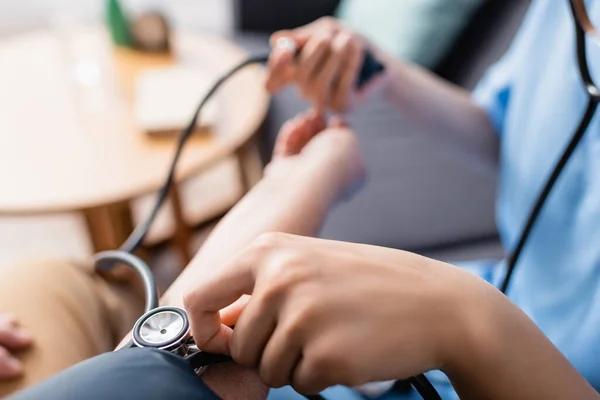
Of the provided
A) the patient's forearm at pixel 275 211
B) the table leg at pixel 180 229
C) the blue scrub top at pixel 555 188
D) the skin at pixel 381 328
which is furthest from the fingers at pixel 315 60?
the table leg at pixel 180 229

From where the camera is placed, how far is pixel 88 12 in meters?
2.40

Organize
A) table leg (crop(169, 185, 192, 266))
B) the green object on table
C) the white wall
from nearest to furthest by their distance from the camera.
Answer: table leg (crop(169, 185, 192, 266))
the green object on table
the white wall

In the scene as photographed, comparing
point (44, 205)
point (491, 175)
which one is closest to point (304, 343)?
point (44, 205)

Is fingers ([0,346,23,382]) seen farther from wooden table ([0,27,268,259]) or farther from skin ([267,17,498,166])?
wooden table ([0,27,268,259])

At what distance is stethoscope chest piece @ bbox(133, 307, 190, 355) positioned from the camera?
0.36 meters

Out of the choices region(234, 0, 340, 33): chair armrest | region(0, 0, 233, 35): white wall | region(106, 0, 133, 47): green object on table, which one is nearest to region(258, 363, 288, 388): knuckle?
region(106, 0, 133, 47): green object on table

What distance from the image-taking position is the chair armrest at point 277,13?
1863 mm

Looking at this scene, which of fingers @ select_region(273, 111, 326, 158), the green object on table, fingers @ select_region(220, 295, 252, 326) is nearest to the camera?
fingers @ select_region(220, 295, 252, 326)

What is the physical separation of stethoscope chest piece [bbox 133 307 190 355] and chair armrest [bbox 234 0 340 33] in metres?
1.64

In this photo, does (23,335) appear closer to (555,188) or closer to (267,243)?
(267,243)

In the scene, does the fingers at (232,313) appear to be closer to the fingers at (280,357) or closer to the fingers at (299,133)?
the fingers at (280,357)

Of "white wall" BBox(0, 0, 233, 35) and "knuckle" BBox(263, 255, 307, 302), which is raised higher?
"knuckle" BBox(263, 255, 307, 302)

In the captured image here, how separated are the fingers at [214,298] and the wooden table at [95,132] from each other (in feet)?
2.53

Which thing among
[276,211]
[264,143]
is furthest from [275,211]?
[264,143]
